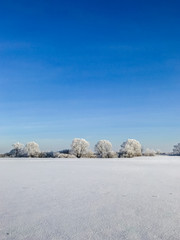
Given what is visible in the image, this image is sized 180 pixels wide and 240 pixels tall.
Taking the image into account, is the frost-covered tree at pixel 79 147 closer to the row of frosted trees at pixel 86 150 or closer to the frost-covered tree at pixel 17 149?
the row of frosted trees at pixel 86 150

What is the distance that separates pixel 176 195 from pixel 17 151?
29650 millimetres

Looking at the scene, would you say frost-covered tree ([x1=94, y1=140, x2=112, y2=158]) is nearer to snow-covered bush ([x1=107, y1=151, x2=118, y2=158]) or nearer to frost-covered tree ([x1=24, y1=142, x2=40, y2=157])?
snow-covered bush ([x1=107, y1=151, x2=118, y2=158])

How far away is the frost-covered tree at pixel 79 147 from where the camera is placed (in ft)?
103

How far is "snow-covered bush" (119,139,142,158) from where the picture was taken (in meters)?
30.0

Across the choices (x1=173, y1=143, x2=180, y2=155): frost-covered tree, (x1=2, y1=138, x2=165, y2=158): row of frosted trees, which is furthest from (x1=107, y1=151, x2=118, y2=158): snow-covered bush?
(x1=173, y1=143, x2=180, y2=155): frost-covered tree

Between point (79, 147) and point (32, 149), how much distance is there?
6.69 m

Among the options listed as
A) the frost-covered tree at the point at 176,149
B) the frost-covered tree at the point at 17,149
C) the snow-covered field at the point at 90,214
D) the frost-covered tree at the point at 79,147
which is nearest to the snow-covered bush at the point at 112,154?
the frost-covered tree at the point at 79,147

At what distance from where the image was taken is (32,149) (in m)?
31.5

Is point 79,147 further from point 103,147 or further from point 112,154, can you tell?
point 112,154

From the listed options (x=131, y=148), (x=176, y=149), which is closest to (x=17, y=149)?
(x=131, y=148)

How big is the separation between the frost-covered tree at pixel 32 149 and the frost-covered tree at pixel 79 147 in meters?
5.14

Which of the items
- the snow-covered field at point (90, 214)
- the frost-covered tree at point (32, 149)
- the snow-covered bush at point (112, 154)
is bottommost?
the snow-covered field at point (90, 214)

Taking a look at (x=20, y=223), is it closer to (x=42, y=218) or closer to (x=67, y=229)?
(x=42, y=218)

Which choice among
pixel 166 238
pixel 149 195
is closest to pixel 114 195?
pixel 149 195
